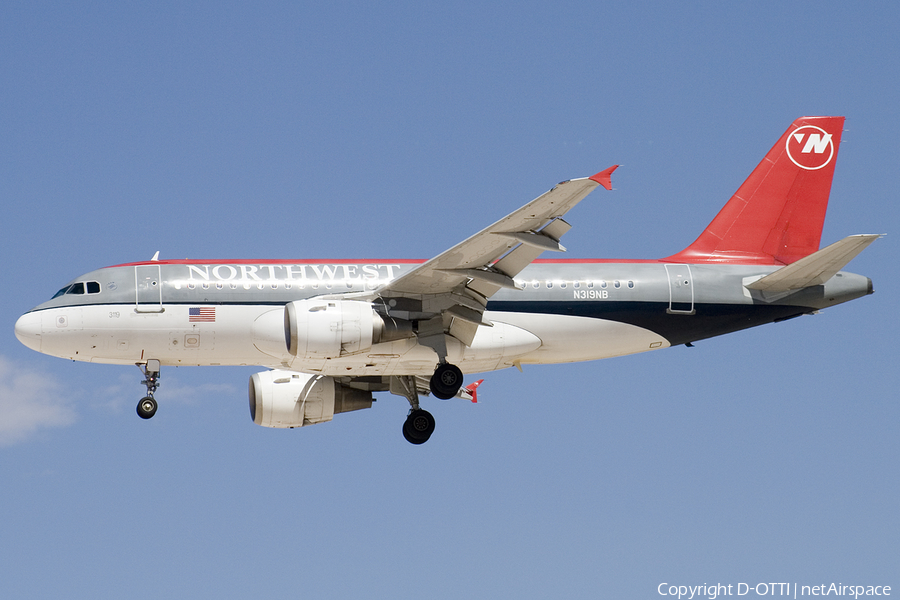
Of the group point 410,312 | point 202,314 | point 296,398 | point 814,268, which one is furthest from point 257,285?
point 814,268

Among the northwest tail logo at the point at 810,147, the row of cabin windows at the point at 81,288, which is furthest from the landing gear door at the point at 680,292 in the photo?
the row of cabin windows at the point at 81,288

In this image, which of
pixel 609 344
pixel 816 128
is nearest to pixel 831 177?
pixel 816 128

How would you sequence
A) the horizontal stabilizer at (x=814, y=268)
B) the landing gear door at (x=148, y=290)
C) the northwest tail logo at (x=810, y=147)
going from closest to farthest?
the horizontal stabilizer at (x=814, y=268) < the landing gear door at (x=148, y=290) < the northwest tail logo at (x=810, y=147)

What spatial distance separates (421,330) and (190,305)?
20.8 ft

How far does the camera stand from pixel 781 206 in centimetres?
3769

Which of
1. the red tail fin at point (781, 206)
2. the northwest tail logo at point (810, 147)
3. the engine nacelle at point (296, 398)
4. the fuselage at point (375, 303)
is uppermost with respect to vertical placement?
the northwest tail logo at point (810, 147)

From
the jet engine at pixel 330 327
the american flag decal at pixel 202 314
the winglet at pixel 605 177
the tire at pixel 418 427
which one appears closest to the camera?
the winglet at pixel 605 177

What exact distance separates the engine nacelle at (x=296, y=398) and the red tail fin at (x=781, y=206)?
10.8m

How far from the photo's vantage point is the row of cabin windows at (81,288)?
33.2 meters

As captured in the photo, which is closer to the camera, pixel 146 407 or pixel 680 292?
pixel 146 407

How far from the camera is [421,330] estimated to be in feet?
105

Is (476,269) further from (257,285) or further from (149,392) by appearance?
(149,392)

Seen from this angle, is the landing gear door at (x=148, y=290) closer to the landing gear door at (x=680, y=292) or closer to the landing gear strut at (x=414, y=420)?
the landing gear strut at (x=414, y=420)

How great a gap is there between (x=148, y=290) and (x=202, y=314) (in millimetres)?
1740
